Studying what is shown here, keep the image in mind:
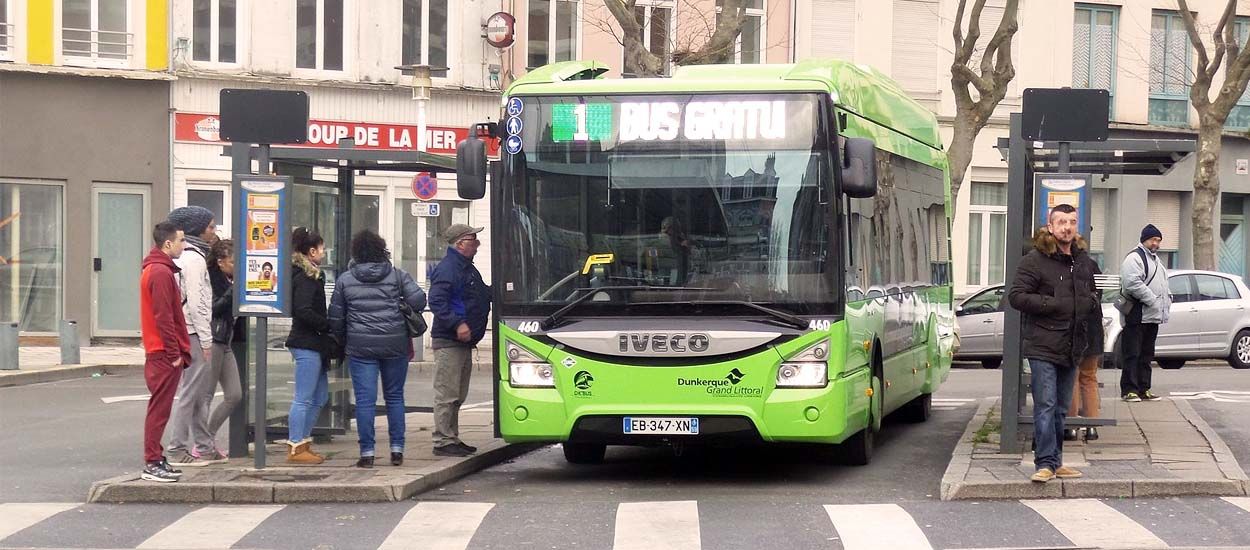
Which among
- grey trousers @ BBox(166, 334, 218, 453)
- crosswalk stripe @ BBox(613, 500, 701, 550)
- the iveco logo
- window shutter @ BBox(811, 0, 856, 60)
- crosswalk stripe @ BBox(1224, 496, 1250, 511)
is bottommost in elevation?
crosswalk stripe @ BBox(613, 500, 701, 550)

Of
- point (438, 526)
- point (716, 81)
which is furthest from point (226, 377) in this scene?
point (716, 81)

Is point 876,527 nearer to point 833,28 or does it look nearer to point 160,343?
point 160,343

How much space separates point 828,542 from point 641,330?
2.48 metres

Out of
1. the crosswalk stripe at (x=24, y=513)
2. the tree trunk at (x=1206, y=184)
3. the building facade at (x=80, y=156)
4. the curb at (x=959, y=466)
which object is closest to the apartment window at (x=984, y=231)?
the tree trunk at (x=1206, y=184)

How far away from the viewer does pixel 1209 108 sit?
30.3m

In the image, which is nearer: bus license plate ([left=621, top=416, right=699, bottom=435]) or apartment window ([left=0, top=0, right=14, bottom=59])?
bus license plate ([left=621, top=416, right=699, bottom=435])

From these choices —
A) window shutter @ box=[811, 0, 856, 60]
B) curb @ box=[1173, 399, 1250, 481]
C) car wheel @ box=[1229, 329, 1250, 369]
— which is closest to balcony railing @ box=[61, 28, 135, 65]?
window shutter @ box=[811, 0, 856, 60]

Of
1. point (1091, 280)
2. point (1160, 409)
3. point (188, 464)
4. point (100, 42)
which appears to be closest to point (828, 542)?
point (1091, 280)

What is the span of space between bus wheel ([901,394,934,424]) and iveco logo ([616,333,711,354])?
6075 millimetres

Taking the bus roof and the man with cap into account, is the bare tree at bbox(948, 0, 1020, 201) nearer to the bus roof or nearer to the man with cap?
the bus roof

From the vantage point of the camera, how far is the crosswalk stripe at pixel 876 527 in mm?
9117

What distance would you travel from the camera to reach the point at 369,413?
11.9 meters

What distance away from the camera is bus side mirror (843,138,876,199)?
440 inches

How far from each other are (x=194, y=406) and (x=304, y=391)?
886 mm
